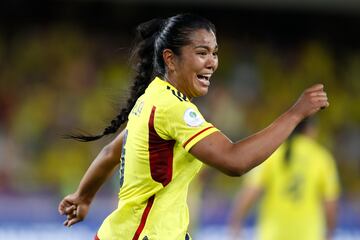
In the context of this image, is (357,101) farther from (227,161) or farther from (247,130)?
(227,161)

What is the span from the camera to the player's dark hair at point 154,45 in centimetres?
415

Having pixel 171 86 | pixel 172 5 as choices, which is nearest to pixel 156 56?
pixel 171 86

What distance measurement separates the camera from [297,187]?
309 inches

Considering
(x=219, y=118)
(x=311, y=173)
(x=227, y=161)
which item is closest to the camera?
(x=227, y=161)

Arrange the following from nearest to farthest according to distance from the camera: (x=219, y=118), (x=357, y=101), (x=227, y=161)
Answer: (x=227, y=161) → (x=219, y=118) → (x=357, y=101)

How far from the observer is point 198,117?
156 inches

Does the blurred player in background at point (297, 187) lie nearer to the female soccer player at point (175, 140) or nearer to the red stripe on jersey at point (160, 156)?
the female soccer player at point (175, 140)

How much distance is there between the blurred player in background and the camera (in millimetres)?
7836

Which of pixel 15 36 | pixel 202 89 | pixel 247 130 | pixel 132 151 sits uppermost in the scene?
pixel 202 89

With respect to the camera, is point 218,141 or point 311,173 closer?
point 218,141

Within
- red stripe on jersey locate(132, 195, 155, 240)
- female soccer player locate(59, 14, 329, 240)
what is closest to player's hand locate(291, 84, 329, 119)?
→ female soccer player locate(59, 14, 329, 240)

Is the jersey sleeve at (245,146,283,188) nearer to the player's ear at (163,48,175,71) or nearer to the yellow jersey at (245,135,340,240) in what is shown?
the yellow jersey at (245,135,340,240)

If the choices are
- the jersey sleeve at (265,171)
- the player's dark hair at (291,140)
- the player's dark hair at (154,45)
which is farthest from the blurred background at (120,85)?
the player's dark hair at (154,45)

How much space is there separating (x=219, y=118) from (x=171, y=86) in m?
9.31
